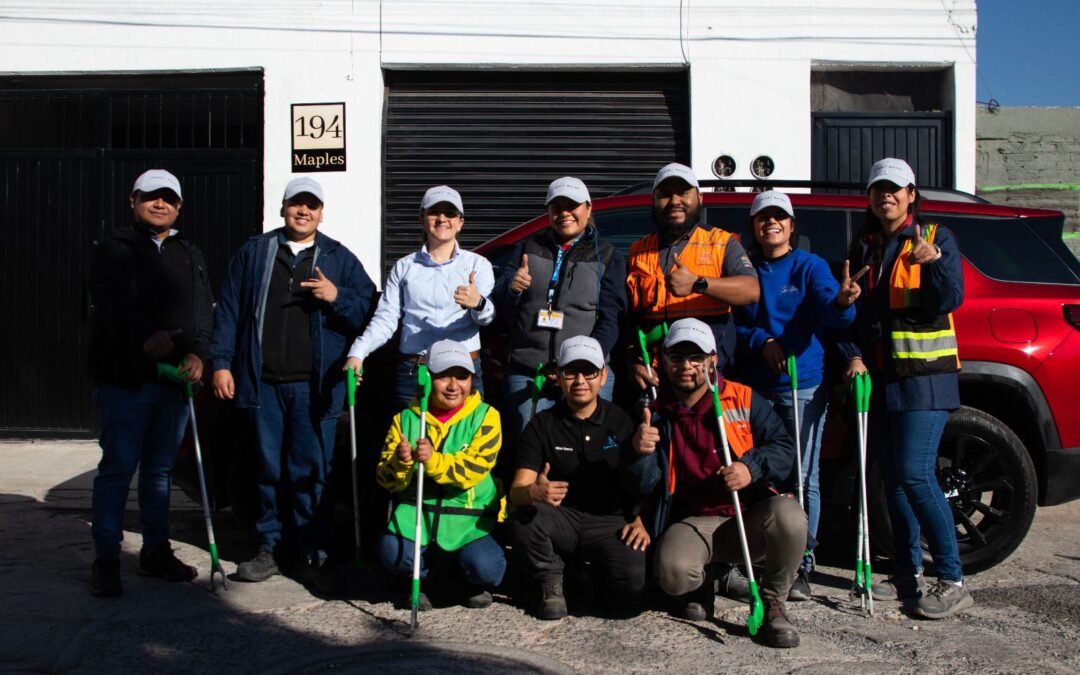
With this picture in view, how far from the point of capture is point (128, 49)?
9.75 m

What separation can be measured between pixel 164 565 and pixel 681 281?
9.04 ft

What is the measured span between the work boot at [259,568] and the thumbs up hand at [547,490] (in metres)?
1.43

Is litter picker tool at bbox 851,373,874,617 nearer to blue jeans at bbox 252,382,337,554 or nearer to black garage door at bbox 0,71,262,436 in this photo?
blue jeans at bbox 252,382,337,554

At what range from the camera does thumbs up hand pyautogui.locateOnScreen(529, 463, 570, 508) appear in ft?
15.0

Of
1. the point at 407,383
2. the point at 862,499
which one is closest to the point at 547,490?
the point at 407,383

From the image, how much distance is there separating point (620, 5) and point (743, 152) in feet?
5.50

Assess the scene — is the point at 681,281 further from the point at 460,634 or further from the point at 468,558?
the point at 460,634

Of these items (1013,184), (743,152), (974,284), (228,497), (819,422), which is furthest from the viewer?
(1013,184)

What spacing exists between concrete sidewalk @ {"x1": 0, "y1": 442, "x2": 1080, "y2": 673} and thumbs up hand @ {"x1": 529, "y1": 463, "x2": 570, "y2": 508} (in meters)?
0.51

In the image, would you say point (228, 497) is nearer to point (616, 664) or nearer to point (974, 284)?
point (616, 664)

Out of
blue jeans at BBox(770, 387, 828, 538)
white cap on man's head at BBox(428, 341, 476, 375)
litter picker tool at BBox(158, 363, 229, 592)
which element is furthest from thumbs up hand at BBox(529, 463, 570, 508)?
litter picker tool at BBox(158, 363, 229, 592)

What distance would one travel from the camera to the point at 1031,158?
35.0ft

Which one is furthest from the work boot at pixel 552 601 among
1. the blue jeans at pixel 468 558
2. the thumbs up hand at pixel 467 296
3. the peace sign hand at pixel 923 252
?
the peace sign hand at pixel 923 252

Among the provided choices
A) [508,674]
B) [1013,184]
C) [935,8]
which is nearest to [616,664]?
[508,674]
